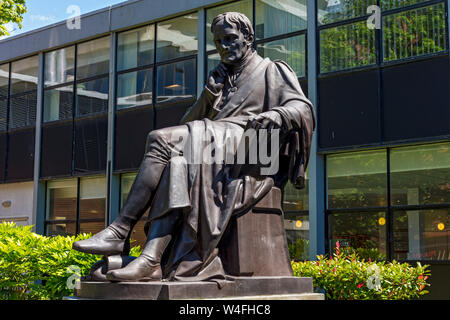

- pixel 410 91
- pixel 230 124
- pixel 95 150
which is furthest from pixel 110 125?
pixel 230 124

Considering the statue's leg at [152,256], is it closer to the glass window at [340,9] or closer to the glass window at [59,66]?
the glass window at [340,9]

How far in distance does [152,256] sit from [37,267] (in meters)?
3.49

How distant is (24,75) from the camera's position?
2372cm

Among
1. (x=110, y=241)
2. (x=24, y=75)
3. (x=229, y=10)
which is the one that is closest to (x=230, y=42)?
(x=110, y=241)

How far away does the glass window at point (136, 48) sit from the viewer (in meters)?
20.2

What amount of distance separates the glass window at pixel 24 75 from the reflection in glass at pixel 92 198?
421 cm

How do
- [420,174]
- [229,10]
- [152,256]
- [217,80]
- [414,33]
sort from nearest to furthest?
1. [152,256]
2. [217,80]
3. [420,174]
4. [414,33]
5. [229,10]

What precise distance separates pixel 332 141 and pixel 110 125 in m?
7.22

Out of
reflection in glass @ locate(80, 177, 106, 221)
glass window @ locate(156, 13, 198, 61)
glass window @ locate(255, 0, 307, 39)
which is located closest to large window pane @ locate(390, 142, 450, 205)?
glass window @ locate(255, 0, 307, 39)

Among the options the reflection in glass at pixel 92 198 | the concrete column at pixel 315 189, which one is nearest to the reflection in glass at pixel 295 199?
the concrete column at pixel 315 189

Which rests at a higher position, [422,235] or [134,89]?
[134,89]

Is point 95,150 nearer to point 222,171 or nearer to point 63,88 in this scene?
point 63,88

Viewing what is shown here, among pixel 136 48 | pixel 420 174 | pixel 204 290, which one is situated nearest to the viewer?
pixel 204 290

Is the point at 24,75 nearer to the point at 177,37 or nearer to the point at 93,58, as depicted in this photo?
the point at 93,58
